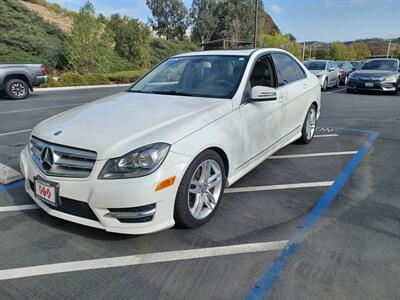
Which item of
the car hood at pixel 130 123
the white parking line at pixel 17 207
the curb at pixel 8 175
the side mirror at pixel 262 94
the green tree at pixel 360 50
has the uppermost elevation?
the green tree at pixel 360 50

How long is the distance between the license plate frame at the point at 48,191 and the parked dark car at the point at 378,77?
44.5ft

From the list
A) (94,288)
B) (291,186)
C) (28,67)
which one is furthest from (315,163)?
(28,67)

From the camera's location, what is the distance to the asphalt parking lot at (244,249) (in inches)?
87.0

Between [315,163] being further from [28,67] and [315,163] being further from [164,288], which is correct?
[28,67]

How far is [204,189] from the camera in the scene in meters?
2.98

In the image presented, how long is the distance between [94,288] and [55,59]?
78.1 ft

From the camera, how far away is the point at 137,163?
2420 mm

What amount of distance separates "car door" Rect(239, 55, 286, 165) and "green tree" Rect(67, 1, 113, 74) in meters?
19.8

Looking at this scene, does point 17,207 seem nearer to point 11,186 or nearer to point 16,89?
point 11,186

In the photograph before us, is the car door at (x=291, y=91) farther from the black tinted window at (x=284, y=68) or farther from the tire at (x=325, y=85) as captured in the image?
the tire at (x=325, y=85)

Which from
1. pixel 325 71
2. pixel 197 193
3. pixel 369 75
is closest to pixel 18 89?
pixel 197 193

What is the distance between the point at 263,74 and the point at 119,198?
8.29 feet

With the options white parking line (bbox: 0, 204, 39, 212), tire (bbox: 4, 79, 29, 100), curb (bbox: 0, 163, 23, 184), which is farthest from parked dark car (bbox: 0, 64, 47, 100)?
white parking line (bbox: 0, 204, 39, 212)

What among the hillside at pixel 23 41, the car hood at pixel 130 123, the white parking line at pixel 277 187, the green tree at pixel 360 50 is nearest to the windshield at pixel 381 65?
the white parking line at pixel 277 187
